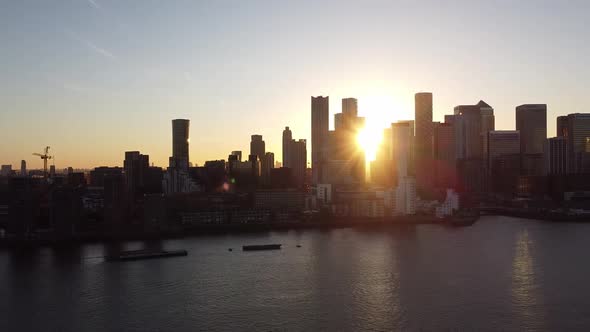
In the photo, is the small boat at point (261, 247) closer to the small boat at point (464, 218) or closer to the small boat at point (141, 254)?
the small boat at point (141, 254)

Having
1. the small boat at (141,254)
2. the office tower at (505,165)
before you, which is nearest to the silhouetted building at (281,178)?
the office tower at (505,165)

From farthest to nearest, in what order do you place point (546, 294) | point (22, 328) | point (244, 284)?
point (244, 284) < point (546, 294) < point (22, 328)

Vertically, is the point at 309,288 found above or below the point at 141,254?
below

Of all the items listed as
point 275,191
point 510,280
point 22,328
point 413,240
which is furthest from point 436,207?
point 22,328

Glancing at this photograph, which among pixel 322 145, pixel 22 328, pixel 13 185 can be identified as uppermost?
pixel 322 145

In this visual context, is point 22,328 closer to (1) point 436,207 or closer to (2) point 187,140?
(1) point 436,207

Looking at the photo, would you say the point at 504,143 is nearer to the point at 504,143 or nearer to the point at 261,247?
the point at 504,143

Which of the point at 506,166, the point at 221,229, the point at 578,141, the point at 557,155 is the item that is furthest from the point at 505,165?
the point at 221,229
